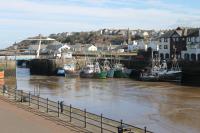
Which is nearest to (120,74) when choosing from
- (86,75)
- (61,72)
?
(86,75)

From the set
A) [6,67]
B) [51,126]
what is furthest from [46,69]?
[51,126]

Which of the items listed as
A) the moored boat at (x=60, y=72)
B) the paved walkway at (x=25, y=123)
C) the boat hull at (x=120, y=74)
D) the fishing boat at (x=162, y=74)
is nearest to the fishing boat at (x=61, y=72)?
the moored boat at (x=60, y=72)

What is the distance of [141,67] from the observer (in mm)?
86125

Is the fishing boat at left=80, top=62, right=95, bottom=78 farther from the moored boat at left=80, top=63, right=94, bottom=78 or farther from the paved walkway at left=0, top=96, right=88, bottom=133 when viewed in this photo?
the paved walkway at left=0, top=96, right=88, bottom=133

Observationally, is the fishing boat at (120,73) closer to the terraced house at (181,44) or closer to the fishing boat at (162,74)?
the fishing boat at (162,74)

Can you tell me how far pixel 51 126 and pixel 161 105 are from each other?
795 inches

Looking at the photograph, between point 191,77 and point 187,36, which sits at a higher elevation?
point 187,36

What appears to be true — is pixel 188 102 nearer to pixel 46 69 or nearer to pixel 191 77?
pixel 191 77

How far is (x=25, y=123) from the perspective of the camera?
22844 mm

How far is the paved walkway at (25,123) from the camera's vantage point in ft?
68.8

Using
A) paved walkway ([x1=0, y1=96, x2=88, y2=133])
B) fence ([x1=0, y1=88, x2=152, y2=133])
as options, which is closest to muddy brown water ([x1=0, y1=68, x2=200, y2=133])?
fence ([x1=0, y1=88, x2=152, y2=133])

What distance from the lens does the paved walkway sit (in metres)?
21.0

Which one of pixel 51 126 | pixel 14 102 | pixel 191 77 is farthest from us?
pixel 191 77

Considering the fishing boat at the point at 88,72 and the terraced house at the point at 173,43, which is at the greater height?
the terraced house at the point at 173,43
